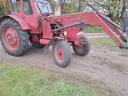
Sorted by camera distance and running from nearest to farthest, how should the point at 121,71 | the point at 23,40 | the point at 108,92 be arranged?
the point at 108,92
the point at 121,71
the point at 23,40

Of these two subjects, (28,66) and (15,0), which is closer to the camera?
(28,66)

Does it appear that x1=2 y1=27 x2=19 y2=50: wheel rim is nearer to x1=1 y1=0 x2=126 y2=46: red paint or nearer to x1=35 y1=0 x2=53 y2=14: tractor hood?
x1=1 y1=0 x2=126 y2=46: red paint

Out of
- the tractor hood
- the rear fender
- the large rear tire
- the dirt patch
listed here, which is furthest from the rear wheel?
the rear fender

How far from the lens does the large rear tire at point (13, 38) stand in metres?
9.91

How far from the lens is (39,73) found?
8312 millimetres

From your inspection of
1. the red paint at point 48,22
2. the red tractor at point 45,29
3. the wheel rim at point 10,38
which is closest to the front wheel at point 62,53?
the red tractor at point 45,29

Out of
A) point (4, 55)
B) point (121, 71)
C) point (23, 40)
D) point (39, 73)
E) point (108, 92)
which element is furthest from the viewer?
point (4, 55)

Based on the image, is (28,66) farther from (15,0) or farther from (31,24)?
(15,0)

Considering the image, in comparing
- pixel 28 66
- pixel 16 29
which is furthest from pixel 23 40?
pixel 28 66

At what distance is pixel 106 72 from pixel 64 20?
2.05 m

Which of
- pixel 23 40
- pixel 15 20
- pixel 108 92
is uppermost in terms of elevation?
pixel 15 20

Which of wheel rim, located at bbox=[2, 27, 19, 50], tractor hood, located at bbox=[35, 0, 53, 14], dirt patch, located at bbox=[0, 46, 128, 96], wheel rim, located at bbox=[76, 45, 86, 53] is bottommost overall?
dirt patch, located at bbox=[0, 46, 128, 96]

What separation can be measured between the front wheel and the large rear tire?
1112mm

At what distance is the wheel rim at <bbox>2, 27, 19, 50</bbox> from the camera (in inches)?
403
